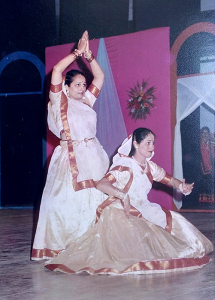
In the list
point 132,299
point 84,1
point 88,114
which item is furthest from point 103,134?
point 132,299

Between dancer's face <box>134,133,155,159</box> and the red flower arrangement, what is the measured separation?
2820 millimetres

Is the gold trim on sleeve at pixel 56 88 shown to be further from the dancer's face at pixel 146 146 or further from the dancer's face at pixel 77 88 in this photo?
the dancer's face at pixel 146 146

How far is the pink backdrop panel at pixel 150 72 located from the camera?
226 inches

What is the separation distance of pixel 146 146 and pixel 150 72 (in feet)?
9.62

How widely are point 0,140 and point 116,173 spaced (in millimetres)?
4429

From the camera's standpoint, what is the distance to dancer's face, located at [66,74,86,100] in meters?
3.28

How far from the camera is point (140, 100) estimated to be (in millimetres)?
5965

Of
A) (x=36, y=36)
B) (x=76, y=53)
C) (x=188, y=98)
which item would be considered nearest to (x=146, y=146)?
(x=76, y=53)

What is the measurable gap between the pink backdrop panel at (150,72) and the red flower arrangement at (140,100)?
0.19 ft

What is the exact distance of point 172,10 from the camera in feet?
21.1

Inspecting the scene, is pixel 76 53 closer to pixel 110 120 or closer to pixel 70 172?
pixel 70 172

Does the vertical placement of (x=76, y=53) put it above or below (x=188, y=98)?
below

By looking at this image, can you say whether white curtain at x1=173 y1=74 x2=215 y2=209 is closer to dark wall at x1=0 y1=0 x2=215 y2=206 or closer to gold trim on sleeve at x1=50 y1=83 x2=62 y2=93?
dark wall at x1=0 y1=0 x2=215 y2=206

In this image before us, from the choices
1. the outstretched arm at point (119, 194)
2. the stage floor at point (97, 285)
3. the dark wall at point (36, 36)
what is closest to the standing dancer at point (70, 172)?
the stage floor at point (97, 285)
